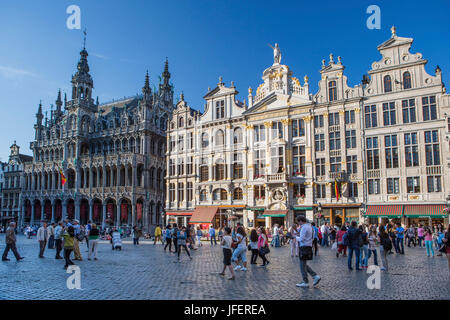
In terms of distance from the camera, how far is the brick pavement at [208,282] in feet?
32.4

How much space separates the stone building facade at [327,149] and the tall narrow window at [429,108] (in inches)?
3.2

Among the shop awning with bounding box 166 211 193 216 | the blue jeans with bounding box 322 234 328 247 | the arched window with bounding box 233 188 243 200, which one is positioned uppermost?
the arched window with bounding box 233 188 243 200

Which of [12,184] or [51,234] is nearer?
[51,234]

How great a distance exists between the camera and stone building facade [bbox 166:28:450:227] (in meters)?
34.8

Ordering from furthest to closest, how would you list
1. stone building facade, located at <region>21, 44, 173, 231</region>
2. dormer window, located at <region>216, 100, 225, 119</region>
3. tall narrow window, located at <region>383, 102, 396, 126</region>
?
stone building facade, located at <region>21, 44, 173, 231</region> < dormer window, located at <region>216, 100, 225, 119</region> < tall narrow window, located at <region>383, 102, 396, 126</region>

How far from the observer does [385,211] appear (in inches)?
1383

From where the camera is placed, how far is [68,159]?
64.4 meters

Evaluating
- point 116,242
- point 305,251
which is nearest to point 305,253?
point 305,251

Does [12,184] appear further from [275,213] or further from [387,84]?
[387,84]

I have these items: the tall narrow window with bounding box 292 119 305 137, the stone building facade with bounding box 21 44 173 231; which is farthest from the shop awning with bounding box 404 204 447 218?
the stone building facade with bounding box 21 44 173 231

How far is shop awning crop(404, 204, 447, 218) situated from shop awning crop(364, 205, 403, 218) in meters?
0.67

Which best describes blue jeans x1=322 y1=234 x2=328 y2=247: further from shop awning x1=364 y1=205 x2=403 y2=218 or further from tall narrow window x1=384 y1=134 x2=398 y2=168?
tall narrow window x1=384 y1=134 x2=398 y2=168

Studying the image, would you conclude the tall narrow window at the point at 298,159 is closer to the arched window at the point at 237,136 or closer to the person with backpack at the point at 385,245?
the arched window at the point at 237,136

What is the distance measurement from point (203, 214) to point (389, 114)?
75.5 ft
